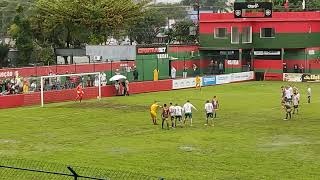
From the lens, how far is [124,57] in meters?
69.1

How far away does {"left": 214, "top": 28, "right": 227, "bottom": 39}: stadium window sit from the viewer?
2967 inches

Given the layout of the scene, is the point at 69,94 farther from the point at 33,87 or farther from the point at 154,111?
the point at 154,111

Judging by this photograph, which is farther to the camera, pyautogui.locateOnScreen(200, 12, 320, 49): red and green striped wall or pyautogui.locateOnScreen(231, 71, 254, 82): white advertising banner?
pyautogui.locateOnScreen(200, 12, 320, 49): red and green striped wall

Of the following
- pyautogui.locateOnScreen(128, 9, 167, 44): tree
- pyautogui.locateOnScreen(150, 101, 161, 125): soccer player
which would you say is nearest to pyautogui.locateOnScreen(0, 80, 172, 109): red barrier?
pyautogui.locateOnScreen(150, 101, 161, 125): soccer player

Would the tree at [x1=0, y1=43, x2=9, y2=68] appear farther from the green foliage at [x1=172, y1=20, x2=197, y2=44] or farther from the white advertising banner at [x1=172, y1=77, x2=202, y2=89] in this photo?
the green foliage at [x1=172, y1=20, x2=197, y2=44]

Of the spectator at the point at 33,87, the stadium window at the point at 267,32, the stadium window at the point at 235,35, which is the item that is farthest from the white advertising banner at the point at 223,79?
the spectator at the point at 33,87

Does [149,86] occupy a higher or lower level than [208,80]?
lower

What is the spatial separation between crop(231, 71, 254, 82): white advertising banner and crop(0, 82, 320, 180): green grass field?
61.8ft

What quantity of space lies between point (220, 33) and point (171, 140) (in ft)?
150

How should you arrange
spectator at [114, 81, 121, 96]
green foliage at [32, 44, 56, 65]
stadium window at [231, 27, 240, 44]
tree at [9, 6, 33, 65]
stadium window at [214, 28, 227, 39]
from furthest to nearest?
tree at [9, 6, 33, 65]
green foliage at [32, 44, 56, 65]
stadium window at [214, 28, 227, 39]
stadium window at [231, 27, 240, 44]
spectator at [114, 81, 121, 96]

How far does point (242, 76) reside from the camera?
232ft

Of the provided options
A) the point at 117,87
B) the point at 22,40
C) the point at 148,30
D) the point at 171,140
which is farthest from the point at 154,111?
the point at 148,30

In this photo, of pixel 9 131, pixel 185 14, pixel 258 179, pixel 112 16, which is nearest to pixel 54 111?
pixel 9 131

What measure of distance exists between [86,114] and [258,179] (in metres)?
22.1
